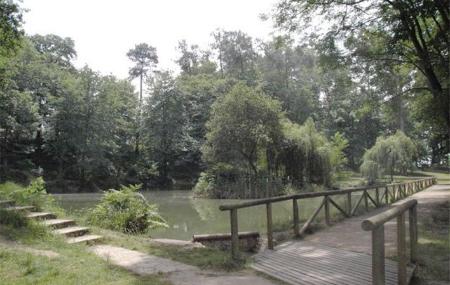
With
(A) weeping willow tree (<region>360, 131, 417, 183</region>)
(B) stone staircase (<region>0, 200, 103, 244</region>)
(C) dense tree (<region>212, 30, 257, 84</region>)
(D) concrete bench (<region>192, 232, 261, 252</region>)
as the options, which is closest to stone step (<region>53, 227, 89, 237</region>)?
(B) stone staircase (<region>0, 200, 103, 244</region>)

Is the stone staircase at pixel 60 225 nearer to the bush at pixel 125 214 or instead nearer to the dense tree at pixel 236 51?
the bush at pixel 125 214

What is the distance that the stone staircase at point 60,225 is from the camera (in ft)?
26.1

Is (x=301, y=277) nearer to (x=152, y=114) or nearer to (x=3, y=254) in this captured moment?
(x=3, y=254)

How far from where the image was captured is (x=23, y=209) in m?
8.49

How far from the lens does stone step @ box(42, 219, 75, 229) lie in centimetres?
821

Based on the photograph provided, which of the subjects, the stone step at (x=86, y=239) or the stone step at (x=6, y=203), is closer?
the stone step at (x=86, y=239)

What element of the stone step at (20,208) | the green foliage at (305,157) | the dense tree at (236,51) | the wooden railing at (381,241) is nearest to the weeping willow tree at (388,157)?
the green foliage at (305,157)

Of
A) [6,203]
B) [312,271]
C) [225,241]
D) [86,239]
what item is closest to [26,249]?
[86,239]

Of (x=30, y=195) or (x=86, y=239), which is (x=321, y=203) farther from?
(x=30, y=195)

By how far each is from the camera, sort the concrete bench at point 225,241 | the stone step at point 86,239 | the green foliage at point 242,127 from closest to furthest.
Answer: the stone step at point 86,239, the concrete bench at point 225,241, the green foliage at point 242,127

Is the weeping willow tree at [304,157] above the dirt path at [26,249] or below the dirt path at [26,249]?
above

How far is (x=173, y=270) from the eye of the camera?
593 centimetres

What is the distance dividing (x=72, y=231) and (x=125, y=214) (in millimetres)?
2182

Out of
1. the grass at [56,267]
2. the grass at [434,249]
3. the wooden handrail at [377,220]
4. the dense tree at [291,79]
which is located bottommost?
the grass at [434,249]
